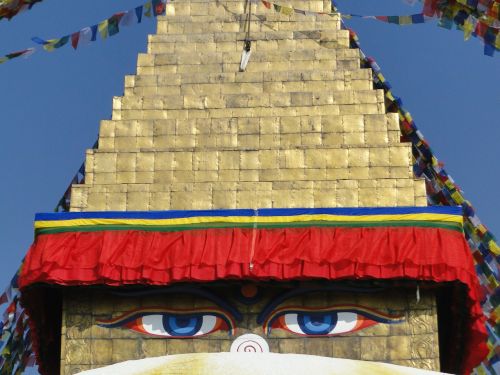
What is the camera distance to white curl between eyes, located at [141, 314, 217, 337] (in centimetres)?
1494

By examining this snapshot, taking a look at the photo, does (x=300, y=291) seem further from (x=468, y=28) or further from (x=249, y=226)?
(x=468, y=28)

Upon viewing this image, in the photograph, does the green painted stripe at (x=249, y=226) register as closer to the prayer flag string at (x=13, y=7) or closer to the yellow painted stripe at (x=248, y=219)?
the yellow painted stripe at (x=248, y=219)

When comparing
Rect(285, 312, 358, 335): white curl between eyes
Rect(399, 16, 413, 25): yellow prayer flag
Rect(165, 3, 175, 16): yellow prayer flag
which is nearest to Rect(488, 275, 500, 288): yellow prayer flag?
Rect(285, 312, 358, 335): white curl between eyes

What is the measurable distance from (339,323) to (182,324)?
203 centimetres

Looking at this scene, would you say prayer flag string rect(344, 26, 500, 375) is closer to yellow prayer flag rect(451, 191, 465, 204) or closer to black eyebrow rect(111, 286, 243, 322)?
yellow prayer flag rect(451, 191, 465, 204)

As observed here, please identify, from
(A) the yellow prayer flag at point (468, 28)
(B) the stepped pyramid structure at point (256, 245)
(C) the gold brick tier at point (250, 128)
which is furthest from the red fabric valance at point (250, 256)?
(A) the yellow prayer flag at point (468, 28)

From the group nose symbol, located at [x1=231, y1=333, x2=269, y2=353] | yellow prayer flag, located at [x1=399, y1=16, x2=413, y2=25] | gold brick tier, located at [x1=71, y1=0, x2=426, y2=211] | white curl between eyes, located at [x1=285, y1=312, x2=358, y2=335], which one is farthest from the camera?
yellow prayer flag, located at [x1=399, y1=16, x2=413, y2=25]

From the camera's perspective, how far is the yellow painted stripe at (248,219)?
14.9m

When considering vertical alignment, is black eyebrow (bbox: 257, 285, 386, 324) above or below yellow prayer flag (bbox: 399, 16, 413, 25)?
below

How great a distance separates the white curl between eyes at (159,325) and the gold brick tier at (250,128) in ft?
4.99

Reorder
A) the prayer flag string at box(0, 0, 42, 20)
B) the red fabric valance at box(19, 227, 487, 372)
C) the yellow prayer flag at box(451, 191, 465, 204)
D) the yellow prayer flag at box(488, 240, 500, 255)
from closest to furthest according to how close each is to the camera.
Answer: the red fabric valance at box(19, 227, 487, 372) → the prayer flag string at box(0, 0, 42, 20) → the yellow prayer flag at box(488, 240, 500, 255) → the yellow prayer flag at box(451, 191, 465, 204)

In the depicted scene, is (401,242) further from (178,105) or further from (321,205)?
(178,105)

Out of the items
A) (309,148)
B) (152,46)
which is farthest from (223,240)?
(152,46)

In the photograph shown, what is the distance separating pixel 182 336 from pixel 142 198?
2.04 m
